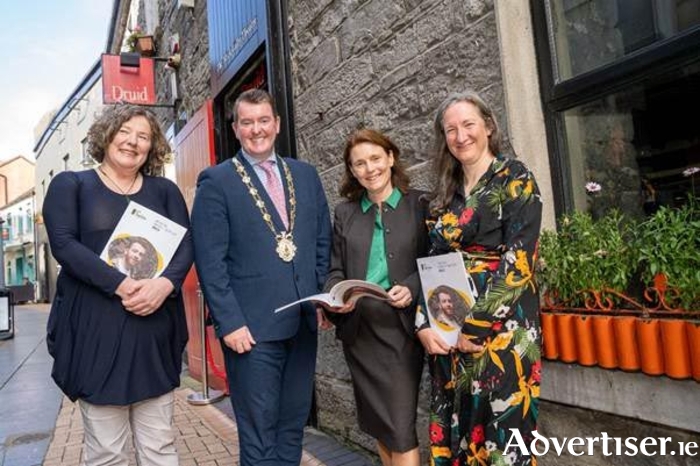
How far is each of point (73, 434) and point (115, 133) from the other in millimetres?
3018

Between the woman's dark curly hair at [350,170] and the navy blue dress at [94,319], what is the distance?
81cm

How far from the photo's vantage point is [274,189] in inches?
93.2

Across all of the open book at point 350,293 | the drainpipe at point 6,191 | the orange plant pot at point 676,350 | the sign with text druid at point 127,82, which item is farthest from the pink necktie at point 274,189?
the drainpipe at point 6,191

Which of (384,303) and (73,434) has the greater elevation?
(384,303)

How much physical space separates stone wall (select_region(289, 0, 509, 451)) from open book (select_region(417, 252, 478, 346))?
0.83 metres

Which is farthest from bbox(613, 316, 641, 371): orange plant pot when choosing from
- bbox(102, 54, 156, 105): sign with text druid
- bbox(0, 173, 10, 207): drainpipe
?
bbox(0, 173, 10, 207): drainpipe

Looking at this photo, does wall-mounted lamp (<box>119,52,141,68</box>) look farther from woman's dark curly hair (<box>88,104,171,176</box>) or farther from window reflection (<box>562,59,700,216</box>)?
window reflection (<box>562,59,700,216</box>)

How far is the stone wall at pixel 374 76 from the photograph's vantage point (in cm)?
254

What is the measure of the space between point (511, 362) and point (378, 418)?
2.02ft

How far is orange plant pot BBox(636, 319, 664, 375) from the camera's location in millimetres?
1701

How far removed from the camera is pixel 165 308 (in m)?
2.20

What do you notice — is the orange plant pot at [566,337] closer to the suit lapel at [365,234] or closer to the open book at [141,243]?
the suit lapel at [365,234]

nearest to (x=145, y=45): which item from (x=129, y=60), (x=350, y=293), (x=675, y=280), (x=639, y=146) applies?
(x=129, y=60)
